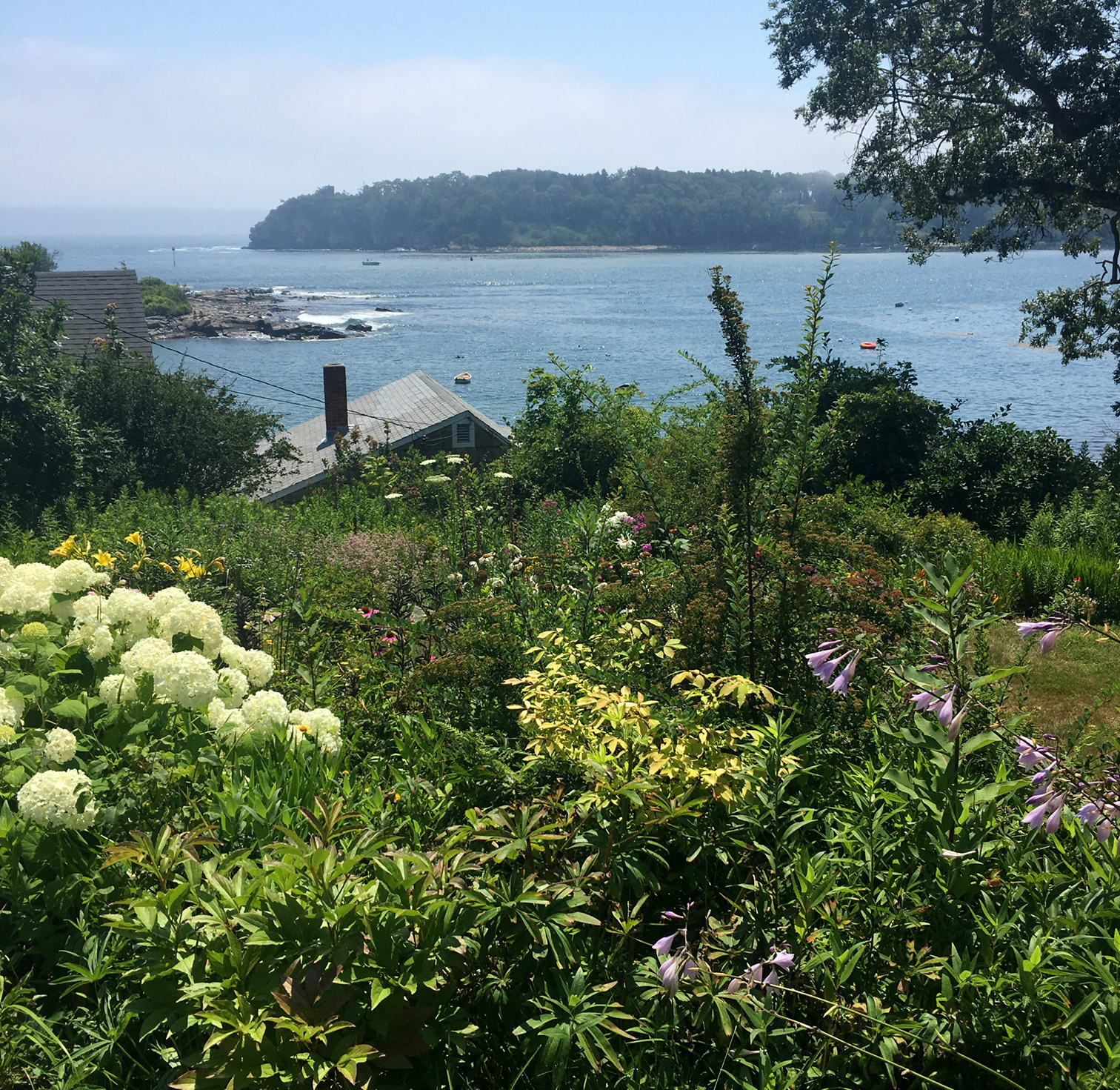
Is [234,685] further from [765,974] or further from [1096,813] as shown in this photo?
[1096,813]

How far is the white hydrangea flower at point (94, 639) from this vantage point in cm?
371

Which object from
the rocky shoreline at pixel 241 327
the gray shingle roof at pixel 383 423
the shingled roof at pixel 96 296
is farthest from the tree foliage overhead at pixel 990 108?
the rocky shoreline at pixel 241 327

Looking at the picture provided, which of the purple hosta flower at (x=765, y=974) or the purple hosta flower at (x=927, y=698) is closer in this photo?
the purple hosta flower at (x=765, y=974)

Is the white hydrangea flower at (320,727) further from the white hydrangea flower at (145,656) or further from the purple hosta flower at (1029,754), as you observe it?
the purple hosta flower at (1029,754)

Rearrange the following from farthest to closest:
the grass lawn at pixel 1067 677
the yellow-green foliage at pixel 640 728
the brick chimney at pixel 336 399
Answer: the brick chimney at pixel 336 399
the grass lawn at pixel 1067 677
the yellow-green foliage at pixel 640 728

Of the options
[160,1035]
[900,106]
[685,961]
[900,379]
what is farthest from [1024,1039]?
[900,106]

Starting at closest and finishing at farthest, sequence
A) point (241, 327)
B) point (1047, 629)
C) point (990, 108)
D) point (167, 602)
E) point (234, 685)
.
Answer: point (1047, 629), point (234, 685), point (167, 602), point (990, 108), point (241, 327)

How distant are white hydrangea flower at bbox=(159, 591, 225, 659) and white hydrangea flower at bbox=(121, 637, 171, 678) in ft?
0.91

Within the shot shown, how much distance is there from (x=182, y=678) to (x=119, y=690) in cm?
34

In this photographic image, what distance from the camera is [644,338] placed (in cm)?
8944

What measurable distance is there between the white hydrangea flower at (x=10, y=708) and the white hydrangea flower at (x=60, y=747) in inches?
9.0

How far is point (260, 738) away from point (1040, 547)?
8.89m

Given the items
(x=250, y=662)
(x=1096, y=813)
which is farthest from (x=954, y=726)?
(x=250, y=662)

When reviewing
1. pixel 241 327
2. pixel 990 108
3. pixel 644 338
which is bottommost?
pixel 644 338
